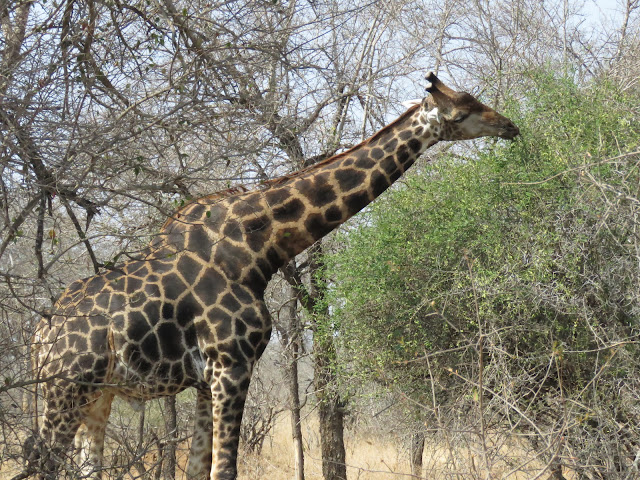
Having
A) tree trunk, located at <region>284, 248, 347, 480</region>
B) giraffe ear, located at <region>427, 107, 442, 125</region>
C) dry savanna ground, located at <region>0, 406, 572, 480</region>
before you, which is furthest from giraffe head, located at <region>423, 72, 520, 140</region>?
tree trunk, located at <region>284, 248, 347, 480</region>

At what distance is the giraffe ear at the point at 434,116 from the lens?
7371 mm

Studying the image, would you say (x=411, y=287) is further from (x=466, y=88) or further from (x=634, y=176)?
(x=466, y=88)

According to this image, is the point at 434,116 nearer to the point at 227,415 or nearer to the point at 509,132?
the point at 509,132

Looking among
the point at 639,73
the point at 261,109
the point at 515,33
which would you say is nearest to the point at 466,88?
the point at 515,33

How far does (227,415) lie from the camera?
6.85 meters

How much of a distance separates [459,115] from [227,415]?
3.28 meters

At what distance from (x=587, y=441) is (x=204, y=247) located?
3.65 meters

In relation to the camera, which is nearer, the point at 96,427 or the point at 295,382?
the point at 96,427

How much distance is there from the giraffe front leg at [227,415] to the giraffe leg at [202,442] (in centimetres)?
46

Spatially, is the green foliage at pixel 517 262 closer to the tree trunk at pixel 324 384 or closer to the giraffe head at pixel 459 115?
the giraffe head at pixel 459 115

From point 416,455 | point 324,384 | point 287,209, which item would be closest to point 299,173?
point 287,209

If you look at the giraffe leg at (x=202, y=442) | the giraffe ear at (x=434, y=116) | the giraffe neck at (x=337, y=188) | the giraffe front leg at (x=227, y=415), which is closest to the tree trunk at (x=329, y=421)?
the giraffe leg at (x=202, y=442)

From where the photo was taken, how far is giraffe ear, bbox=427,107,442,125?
290 inches

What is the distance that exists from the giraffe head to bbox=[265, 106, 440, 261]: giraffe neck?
0.09 metres
